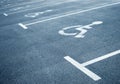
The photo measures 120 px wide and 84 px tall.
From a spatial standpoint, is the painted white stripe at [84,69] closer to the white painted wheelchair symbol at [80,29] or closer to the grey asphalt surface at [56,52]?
the grey asphalt surface at [56,52]

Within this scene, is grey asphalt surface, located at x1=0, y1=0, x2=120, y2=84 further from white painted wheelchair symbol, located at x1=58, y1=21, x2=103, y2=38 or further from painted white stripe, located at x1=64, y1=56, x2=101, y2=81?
white painted wheelchair symbol, located at x1=58, y1=21, x2=103, y2=38

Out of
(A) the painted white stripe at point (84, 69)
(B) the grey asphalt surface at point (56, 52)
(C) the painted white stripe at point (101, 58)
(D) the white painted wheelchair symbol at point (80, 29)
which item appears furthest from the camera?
(D) the white painted wheelchair symbol at point (80, 29)

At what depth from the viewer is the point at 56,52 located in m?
6.34

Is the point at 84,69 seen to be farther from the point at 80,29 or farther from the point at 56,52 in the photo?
the point at 80,29

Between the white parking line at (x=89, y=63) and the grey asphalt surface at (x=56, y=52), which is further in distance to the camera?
the grey asphalt surface at (x=56, y=52)

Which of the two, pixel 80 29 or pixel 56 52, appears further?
pixel 80 29

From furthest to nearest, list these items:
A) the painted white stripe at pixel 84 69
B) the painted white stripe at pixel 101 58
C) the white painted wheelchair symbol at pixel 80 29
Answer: the white painted wheelchair symbol at pixel 80 29 → the painted white stripe at pixel 101 58 → the painted white stripe at pixel 84 69

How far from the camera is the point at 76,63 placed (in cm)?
544

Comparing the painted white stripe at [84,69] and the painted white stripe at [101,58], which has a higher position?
the painted white stripe at [101,58]

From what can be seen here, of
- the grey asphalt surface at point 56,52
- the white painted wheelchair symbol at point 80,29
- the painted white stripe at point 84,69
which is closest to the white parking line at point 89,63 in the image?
the painted white stripe at point 84,69

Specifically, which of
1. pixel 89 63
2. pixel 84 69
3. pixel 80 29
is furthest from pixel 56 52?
pixel 80 29

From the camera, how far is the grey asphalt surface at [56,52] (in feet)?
16.0

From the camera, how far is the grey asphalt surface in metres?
4.89

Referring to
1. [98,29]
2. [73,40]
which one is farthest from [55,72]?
[98,29]
